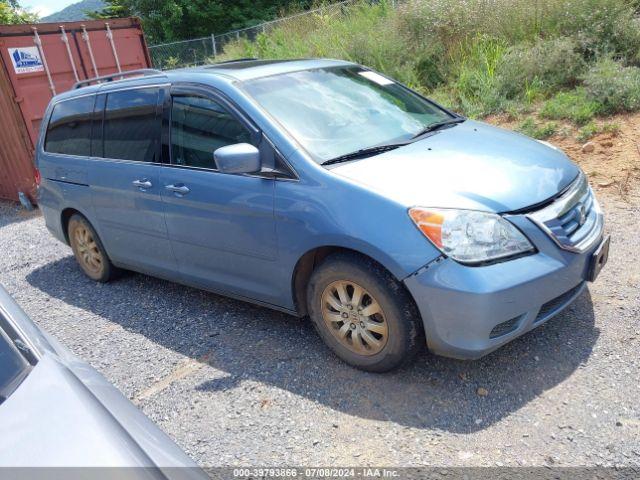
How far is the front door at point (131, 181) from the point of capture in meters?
4.17

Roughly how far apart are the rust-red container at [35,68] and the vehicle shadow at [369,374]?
Answer: 17.0 feet

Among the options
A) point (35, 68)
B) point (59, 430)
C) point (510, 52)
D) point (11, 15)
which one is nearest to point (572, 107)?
point (510, 52)

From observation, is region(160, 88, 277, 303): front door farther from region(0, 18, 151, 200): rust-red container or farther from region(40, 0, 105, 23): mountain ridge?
region(40, 0, 105, 23): mountain ridge

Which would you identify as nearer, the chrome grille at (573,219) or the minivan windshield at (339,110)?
the chrome grille at (573,219)

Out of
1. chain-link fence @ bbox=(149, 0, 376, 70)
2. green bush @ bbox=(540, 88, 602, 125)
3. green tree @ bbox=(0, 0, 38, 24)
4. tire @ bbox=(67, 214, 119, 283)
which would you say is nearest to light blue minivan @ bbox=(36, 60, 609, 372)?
tire @ bbox=(67, 214, 119, 283)

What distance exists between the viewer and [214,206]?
369 centimetres

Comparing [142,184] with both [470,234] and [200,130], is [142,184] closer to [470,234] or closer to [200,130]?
[200,130]

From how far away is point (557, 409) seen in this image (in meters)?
2.82

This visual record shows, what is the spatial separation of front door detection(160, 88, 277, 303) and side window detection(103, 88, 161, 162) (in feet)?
0.69

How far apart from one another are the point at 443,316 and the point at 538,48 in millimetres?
6454

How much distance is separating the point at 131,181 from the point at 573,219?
10.2ft

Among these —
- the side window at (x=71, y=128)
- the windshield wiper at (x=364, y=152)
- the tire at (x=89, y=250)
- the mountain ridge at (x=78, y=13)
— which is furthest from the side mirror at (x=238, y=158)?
the mountain ridge at (x=78, y=13)

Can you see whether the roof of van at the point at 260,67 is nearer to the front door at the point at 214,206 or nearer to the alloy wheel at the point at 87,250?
the front door at the point at 214,206

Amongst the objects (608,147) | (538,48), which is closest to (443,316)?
(608,147)
